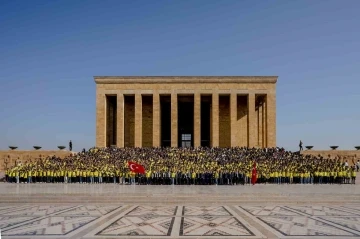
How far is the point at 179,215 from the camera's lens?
10.4 metres

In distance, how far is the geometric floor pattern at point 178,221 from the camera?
7793mm

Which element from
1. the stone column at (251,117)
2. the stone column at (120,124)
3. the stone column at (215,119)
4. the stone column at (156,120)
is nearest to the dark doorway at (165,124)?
the stone column at (156,120)

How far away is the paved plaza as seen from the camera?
7922mm

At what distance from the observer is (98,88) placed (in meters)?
33.5

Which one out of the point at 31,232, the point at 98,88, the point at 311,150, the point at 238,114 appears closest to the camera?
the point at 31,232

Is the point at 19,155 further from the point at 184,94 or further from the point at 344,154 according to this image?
the point at 344,154

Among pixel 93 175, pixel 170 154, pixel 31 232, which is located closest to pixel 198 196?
pixel 31 232

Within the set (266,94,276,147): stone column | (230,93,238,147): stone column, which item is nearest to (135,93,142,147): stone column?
(230,93,238,147): stone column

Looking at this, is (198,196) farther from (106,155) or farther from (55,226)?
(106,155)

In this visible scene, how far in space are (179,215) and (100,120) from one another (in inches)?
966

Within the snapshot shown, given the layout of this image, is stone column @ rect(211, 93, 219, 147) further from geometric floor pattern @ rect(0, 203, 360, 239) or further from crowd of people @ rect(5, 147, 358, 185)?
geometric floor pattern @ rect(0, 203, 360, 239)

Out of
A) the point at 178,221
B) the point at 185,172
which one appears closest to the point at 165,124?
the point at 185,172

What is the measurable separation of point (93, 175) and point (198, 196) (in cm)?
925

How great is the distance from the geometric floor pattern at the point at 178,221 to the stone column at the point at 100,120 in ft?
67.3
